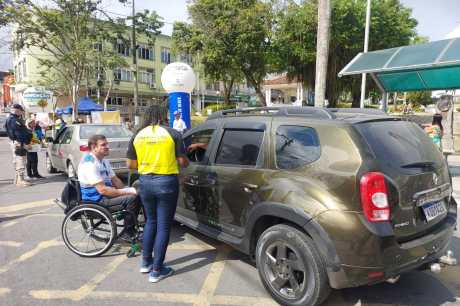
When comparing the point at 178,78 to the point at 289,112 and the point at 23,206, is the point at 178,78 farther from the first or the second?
the point at 289,112

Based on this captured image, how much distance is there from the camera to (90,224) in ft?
13.8

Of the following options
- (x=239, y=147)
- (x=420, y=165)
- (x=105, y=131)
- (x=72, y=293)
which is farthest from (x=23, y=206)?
(x=420, y=165)

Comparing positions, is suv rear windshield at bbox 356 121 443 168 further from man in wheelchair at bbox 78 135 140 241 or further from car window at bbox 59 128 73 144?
car window at bbox 59 128 73 144

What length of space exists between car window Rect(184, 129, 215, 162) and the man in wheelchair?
886 millimetres

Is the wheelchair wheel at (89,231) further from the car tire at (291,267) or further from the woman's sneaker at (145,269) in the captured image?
the car tire at (291,267)

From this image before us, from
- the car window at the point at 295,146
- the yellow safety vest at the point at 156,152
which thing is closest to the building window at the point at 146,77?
the yellow safety vest at the point at 156,152

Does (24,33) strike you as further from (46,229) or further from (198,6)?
(46,229)

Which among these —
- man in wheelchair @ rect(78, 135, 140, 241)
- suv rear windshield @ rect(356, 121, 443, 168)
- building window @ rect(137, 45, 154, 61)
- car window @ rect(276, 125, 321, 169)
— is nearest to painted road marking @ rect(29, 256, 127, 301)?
man in wheelchair @ rect(78, 135, 140, 241)

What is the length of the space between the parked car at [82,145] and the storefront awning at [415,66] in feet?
20.6

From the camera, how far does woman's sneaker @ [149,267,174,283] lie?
11.1 feet

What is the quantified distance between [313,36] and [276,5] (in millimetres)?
3249

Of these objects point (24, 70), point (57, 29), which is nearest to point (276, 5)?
point (57, 29)

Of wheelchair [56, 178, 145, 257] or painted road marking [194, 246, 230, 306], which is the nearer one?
painted road marking [194, 246, 230, 306]

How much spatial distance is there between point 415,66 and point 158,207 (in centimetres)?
749
